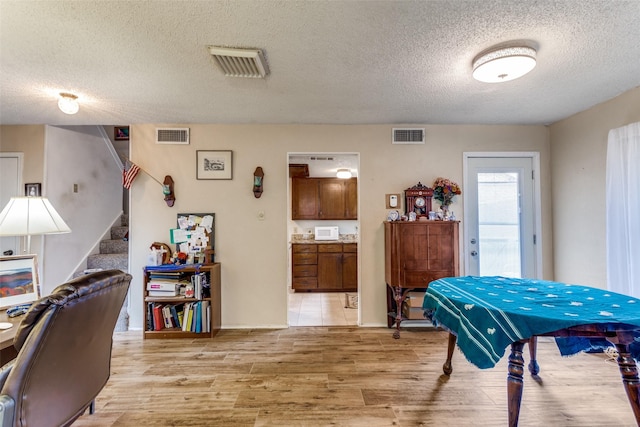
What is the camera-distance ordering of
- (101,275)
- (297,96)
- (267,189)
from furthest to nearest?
(267,189), (297,96), (101,275)

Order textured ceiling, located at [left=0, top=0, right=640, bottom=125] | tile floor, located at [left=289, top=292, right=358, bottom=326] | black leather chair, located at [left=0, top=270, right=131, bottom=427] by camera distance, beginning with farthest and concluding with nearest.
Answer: tile floor, located at [left=289, top=292, right=358, bottom=326] → textured ceiling, located at [left=0, top=0, right=640, bottom=125] → black leather chair, located at [left=0, top=270, right=131, bottom=427]

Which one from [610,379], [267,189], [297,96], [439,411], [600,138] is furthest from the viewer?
[267,189]

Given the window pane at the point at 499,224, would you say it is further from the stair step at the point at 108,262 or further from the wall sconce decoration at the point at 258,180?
the stair step at the point at 108,262

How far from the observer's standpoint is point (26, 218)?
1.95m

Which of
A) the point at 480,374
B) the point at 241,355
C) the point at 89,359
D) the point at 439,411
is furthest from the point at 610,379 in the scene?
the point at 89,359

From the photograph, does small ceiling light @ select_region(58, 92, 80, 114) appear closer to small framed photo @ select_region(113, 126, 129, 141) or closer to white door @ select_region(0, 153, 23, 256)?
white door @ select_region(0, 153, 23, 256)

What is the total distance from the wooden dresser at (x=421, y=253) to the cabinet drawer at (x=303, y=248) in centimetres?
236

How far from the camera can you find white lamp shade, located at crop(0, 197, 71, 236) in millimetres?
1921

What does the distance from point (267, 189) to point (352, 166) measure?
2.18 m

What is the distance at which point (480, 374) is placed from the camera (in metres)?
2.39

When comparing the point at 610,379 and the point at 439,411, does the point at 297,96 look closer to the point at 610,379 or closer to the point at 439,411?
the point at 439,411

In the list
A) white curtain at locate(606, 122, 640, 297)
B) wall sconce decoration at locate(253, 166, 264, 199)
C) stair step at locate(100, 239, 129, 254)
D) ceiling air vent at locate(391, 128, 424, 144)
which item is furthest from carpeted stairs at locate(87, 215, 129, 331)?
white curtain at locate(606, 122, 640, 297)

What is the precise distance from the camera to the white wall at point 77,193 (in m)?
3.44

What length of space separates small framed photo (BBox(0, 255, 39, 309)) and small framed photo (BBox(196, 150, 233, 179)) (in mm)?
1783
